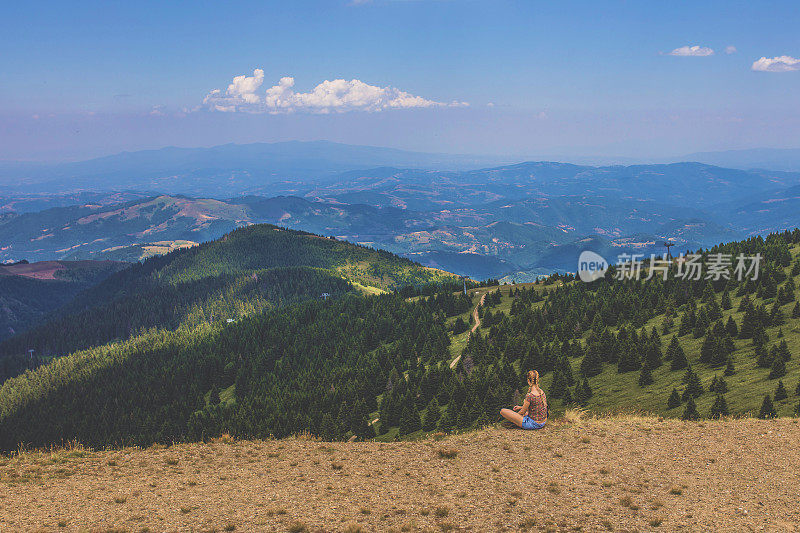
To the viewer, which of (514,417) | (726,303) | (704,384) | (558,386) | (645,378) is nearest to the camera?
(514,417)

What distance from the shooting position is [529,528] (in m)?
21.5

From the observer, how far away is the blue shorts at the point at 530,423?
34.7 m

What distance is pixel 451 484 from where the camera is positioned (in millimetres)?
27266

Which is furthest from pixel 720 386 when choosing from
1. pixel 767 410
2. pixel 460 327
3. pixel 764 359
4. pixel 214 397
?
pixel 214 397

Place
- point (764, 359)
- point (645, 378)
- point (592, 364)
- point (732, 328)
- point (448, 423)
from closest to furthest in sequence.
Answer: point (764, 359) < point (645, 378) < point (448, 423) < point (732, 328) < point (592, 364)

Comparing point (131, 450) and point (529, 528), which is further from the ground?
point (529, 528)

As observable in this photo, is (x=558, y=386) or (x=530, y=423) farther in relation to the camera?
(x=558, y=386)

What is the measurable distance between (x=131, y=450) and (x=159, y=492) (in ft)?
38.4

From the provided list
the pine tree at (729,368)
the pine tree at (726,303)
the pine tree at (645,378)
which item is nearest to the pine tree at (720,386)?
the pine tree at (729,368)

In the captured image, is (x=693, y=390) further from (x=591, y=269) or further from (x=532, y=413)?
(x=591, y=269)

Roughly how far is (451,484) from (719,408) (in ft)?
82.3

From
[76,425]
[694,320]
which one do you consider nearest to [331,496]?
[694,320]

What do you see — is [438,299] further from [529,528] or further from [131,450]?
[529,528]

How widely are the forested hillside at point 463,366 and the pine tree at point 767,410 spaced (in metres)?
0.10
